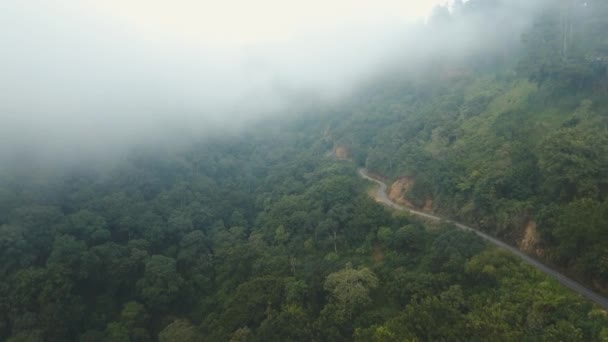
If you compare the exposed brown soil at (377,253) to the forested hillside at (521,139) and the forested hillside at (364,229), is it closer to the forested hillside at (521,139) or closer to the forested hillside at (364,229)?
the forested hillside at (364,229)

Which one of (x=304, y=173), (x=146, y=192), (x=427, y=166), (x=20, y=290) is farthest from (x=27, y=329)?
(x=427, y=166)

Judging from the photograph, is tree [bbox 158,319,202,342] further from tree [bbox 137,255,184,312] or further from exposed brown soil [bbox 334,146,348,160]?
exposed brown soil [bbox 334,146,348,160]

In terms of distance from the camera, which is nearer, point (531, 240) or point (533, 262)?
point (533, 262)

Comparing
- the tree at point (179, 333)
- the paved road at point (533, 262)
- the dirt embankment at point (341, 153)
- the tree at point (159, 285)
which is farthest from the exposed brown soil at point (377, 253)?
the dirt embankment at point (341, 153)

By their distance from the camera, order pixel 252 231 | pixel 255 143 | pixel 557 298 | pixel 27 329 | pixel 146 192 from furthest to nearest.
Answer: pixel 255 143
pixel 146 192
pixel 252 231
pixel 27 329
pixel 557 298

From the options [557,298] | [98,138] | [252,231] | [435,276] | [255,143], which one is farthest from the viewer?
[255,143]

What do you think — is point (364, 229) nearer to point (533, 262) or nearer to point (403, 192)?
point (403, 192)

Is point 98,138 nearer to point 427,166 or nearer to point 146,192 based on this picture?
point 146,192

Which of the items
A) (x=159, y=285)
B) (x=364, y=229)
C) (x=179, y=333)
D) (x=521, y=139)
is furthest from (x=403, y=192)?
(x=159, y=285)
